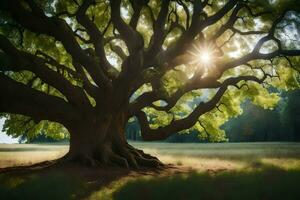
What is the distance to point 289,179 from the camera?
11000mm

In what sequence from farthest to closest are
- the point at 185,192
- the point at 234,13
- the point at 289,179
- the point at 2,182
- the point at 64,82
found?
the point at 234,13 → the point at 64,82 → the point at 2,182 → the point at 289,179 → the point at 185,192

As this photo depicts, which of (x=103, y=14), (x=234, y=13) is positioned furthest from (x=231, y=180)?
(x=103, y=14)

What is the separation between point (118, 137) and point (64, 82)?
4.51 m

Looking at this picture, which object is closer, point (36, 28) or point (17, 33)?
point (36, 28)

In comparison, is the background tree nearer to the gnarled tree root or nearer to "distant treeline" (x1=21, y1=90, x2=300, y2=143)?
the gnarled tree root

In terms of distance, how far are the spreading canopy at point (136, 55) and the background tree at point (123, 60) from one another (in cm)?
5

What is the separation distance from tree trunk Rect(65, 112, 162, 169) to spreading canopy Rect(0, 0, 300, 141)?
2.54ft

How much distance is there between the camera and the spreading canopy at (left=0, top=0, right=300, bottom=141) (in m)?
16.0

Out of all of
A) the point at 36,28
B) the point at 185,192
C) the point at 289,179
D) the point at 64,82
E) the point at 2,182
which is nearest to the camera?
the point at 185,192

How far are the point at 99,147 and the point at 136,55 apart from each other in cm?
545

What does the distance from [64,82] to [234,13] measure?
9224 mm

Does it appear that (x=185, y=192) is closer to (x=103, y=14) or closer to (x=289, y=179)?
(x=289, y=179)

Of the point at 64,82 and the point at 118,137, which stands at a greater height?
the point at 64,82

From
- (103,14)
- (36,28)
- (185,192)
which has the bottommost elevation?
(185,192)
